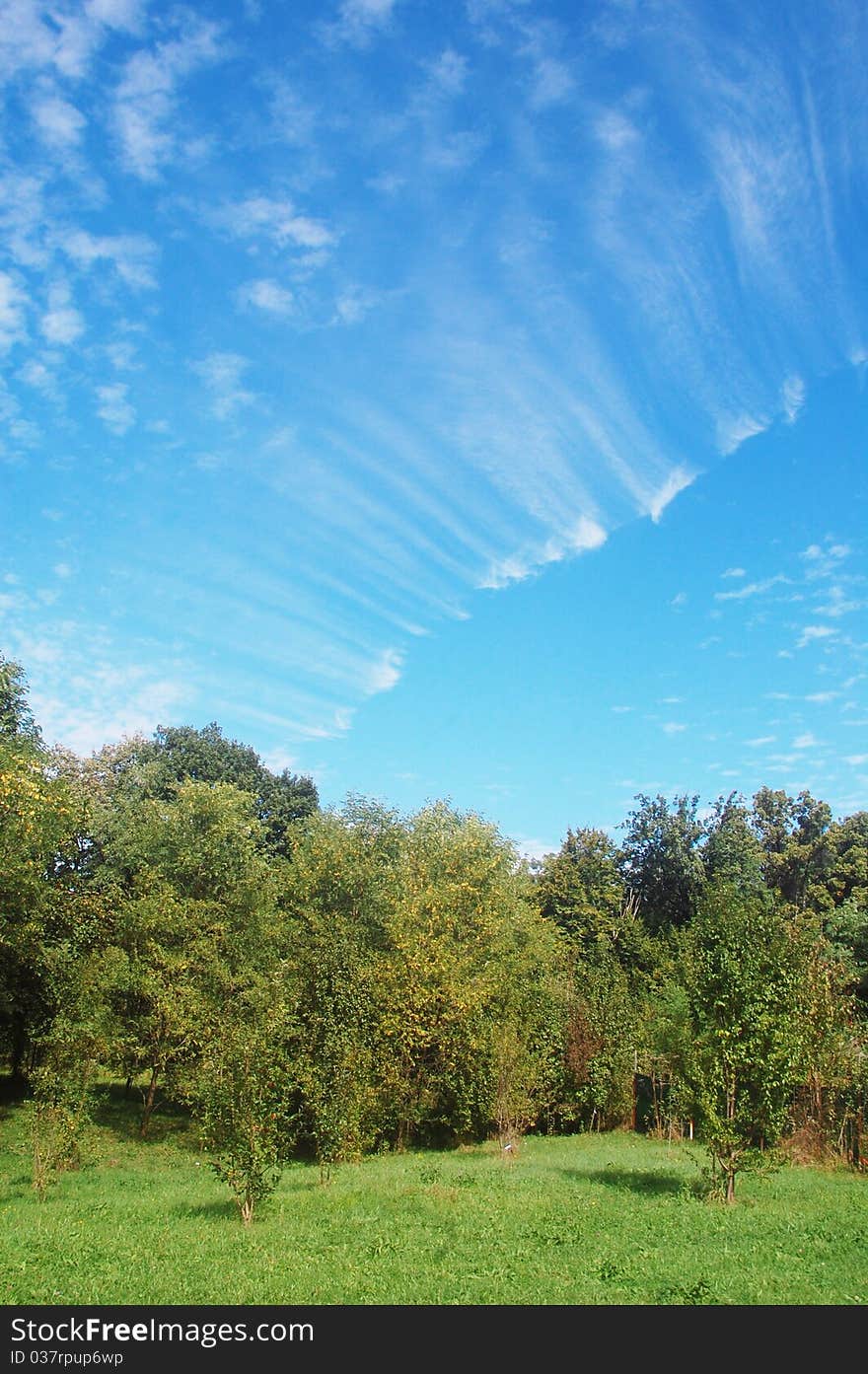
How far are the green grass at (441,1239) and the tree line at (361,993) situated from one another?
1.61 metres

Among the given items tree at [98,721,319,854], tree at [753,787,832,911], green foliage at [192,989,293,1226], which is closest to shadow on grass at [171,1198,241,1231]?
green foliage at [192,989,293,1226]

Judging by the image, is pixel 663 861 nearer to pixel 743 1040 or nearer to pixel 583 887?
pixel 583 887

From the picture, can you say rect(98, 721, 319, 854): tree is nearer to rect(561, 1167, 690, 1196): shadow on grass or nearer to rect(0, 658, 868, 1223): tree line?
rect(0, 658, 868, 1223): tree line

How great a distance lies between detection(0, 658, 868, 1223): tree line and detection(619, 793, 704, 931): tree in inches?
328

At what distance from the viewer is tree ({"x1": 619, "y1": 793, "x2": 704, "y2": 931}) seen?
61.3 meters

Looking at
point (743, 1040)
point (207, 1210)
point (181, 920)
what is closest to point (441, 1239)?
point (207, 1210)

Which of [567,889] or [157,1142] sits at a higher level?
[567,889]

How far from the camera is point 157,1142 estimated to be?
33.1 metres

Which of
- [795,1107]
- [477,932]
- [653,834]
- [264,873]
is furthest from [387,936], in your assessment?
[653,834]

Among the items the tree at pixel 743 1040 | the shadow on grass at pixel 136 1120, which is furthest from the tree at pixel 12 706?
the tree at pixel 743 1040

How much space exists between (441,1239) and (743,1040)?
9603 millimetres

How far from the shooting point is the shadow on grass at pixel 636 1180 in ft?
71.7
